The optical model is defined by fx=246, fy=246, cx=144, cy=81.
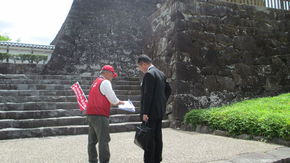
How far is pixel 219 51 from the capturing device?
7008 mm

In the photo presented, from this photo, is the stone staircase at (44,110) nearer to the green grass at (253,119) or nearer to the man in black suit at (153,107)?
the green grass at (253,119)

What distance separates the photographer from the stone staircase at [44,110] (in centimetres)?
534

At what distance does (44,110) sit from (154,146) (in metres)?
3.98

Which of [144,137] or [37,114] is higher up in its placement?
[144,137]

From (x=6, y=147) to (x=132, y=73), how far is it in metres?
6.32

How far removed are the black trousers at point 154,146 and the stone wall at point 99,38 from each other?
20.3 feet

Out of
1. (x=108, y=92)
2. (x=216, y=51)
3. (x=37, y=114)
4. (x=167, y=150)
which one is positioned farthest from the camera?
(x=216, y=51)

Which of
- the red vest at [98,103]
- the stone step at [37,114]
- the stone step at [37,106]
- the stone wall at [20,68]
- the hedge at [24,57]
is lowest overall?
the stone step at [37,114]

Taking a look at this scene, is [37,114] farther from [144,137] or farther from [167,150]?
[144,137]

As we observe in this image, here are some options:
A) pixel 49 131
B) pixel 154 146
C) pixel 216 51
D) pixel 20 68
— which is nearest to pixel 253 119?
pixel 154 146

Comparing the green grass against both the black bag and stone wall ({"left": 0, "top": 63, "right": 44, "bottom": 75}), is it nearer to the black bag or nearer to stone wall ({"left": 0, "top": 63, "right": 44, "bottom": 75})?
the black bag

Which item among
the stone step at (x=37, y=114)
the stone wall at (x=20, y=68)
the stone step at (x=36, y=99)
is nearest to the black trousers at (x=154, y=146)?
the stone step at (x=37, y=114)

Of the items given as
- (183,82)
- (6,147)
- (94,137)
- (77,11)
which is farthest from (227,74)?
(77,11)

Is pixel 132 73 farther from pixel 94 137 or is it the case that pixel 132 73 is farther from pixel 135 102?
pixel 94 137
